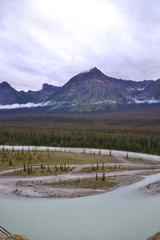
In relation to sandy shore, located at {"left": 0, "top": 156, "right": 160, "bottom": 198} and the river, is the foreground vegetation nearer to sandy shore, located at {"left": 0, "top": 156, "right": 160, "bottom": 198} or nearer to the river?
sandy shore, located at {"left": 0, "top": 156, "right": 160, "bottom": 198}

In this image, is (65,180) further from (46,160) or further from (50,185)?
(46,160)

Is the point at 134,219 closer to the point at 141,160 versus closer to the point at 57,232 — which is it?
the point at 57,232

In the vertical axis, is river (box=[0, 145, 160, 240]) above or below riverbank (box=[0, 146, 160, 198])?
above

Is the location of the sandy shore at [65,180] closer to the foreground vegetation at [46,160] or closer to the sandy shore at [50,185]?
the sandy shore at [50,185]

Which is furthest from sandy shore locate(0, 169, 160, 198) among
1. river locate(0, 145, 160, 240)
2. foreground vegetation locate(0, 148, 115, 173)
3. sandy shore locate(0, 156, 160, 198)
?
foreground vegetation locate(0, 148, 115, 173)

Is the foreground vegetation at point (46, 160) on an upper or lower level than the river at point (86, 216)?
lower

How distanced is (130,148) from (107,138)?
21070 millimetres

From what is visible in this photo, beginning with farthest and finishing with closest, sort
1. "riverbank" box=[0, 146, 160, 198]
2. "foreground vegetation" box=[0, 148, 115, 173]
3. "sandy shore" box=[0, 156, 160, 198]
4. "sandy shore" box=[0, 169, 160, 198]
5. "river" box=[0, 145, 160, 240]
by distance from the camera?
"foreground vegetation" box=[0, 148, 115, 173] → "riverbank" box=[0, 146, 160, 198] → "sandy shore" box=[0, 156, 160, 198] → "sandy shore" box=[0, 169, 160, 198] → "river" box=[0, 145, 160, 240]

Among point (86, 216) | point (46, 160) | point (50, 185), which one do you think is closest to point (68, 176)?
point (50, 185)

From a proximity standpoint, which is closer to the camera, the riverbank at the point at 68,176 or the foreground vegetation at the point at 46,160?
the riverbank at the point at 68,176

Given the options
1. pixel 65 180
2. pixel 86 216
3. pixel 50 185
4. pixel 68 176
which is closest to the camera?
pixel 86 216

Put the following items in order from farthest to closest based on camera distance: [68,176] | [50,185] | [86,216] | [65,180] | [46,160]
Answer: [46,160] → [68,176] → [65,180] → [50,185] → [86,216]

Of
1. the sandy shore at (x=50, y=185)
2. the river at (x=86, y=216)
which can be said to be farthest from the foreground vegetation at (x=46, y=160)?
the river at (x=86, y=216)

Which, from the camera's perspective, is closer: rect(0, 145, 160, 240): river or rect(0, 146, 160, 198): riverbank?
rect(0, 145, 160, 240): river
